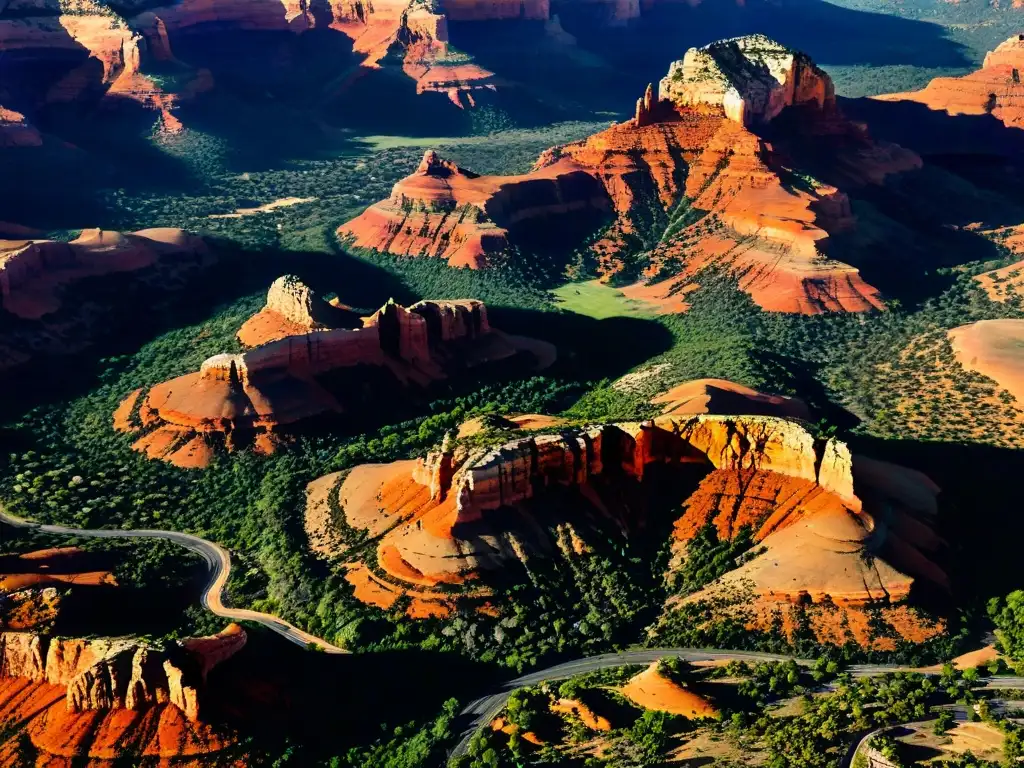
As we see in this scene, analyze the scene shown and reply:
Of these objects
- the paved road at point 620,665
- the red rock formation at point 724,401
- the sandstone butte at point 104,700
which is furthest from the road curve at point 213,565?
the red rock formation at point 724,401

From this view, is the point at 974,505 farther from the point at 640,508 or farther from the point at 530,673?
the point at 530,673

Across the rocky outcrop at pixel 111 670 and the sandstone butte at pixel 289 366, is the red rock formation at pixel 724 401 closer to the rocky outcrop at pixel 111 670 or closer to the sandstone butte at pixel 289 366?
the sandstone butte at pixel 289 366

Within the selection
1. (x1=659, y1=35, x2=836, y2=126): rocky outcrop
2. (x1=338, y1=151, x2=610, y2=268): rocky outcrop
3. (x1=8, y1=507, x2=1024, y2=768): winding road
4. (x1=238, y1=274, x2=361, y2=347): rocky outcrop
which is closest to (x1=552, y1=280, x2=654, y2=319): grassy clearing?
(x1=338, y1=151, x2=610, y2=268): rocky outcrop

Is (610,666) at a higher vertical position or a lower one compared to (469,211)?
lower

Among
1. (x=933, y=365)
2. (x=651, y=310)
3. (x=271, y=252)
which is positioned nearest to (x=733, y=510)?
(x=933, y=365)

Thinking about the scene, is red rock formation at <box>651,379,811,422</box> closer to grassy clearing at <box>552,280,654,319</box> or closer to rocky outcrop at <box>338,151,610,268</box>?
grassy clearing at <box>552,280,654,319</box>

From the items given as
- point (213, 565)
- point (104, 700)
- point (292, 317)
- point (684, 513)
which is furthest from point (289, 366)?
Result: point (104, 700)

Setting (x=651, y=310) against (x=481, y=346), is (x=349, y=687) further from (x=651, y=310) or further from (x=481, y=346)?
(x=651, y=310)
